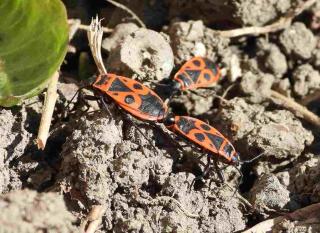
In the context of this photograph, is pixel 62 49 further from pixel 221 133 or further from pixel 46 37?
pixel 221 133

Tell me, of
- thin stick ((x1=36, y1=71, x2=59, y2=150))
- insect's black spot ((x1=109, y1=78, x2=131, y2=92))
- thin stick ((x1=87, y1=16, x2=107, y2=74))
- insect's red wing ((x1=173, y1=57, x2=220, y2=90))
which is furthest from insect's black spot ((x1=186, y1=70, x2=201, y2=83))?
thin stick ((x1=36, y1=71, x2=59, y2=150))

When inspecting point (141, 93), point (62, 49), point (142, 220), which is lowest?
point (142, 220)

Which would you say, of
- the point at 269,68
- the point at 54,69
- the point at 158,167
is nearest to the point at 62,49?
the point at 54,69

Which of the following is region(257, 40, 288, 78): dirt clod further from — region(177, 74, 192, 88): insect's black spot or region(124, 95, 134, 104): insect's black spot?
region(124, 95, 134, 104): insect's black spot

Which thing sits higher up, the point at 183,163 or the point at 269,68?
the point at 269,68

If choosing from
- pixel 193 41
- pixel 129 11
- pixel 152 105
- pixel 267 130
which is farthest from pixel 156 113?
pixel 129 11

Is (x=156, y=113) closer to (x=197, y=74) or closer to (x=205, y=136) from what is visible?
(x=205, y=136)

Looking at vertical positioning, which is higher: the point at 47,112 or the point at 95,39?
the point at 95,39
